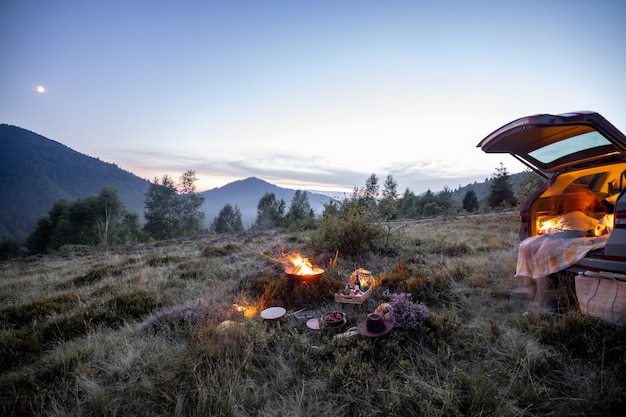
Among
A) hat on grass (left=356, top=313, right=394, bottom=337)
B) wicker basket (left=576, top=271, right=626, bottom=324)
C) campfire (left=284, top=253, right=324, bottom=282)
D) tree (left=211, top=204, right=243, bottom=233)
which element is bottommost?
tree (left=211, top=204, right=243, bottom=233)

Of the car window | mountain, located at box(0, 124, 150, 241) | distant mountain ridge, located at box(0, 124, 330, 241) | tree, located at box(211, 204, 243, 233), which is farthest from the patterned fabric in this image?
mountain, located at box(0, 124, 150, 241)

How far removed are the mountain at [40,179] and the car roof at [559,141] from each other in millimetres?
135721

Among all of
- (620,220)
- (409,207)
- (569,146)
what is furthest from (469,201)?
(620,220)

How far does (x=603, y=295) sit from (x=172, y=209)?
4982 cm

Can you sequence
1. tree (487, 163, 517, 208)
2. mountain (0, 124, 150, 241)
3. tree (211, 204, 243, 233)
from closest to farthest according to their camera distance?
tree (487, 163, 517, 208) → tree (211, 204, 243, 233) → mountain (0, 124, 150, 241)

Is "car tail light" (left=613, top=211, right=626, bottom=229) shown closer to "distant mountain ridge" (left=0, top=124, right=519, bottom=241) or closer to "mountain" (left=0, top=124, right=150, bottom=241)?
"distant mountain ridge" (left=0, top=124, right=519, bottom=241)

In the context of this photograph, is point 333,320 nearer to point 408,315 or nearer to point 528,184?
point 408,315

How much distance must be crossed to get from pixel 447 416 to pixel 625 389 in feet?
5.08

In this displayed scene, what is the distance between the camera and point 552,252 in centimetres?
393

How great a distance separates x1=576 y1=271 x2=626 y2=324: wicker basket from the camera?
300 cm

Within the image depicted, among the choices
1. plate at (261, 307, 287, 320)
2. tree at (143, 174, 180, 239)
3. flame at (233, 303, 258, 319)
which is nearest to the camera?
plate at (261, 307, 287, 320)

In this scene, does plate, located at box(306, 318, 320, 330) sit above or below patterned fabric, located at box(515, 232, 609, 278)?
below

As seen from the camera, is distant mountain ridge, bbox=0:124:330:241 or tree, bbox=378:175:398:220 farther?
distant mountain ridge, bbox=0:124:330:241

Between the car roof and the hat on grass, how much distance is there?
3.41 metres
